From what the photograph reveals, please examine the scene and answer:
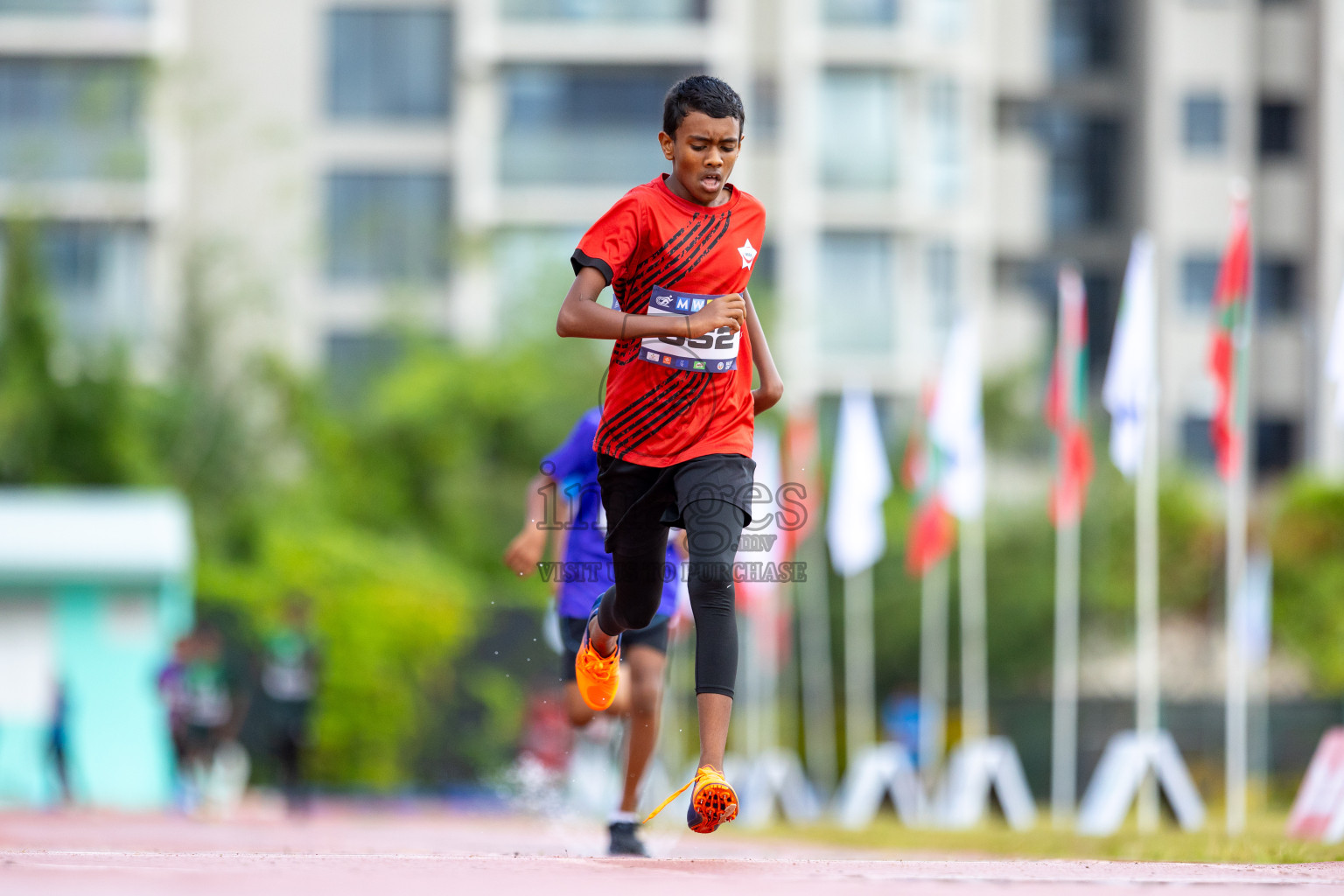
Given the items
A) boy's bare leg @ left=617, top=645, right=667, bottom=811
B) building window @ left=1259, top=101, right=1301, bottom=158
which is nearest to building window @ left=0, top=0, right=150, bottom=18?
building window @ left=1259, top=101, right=1301, bottom=158

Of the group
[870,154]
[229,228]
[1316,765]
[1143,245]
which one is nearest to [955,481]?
[1143,245]

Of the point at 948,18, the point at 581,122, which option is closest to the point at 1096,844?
the point at 581,122

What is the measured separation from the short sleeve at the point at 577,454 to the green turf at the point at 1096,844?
8.52ft

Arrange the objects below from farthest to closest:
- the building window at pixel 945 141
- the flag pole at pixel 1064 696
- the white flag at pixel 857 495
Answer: the building window at pixel 945 141 → the white flag at pixel 857 495 → the flag pole at pixel 1064 696

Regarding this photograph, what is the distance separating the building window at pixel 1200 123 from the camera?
46562mm

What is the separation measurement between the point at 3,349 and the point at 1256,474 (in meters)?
28.2

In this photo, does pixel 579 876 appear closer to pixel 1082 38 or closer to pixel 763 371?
pixel 763 371

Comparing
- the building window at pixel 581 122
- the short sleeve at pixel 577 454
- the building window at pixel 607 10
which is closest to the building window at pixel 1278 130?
the building window at pixel 607 10

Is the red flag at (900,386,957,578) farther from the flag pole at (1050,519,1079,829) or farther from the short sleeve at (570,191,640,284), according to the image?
the short sleeve at (570,191,640,284)

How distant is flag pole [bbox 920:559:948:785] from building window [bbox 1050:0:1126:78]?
22511 mm

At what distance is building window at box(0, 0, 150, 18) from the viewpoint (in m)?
43.8

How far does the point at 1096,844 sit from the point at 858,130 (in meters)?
35.9

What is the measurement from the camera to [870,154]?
44438 mm

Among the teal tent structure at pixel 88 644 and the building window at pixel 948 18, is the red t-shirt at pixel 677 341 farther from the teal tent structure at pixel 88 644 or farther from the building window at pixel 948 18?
the building window at pixel 948 18
